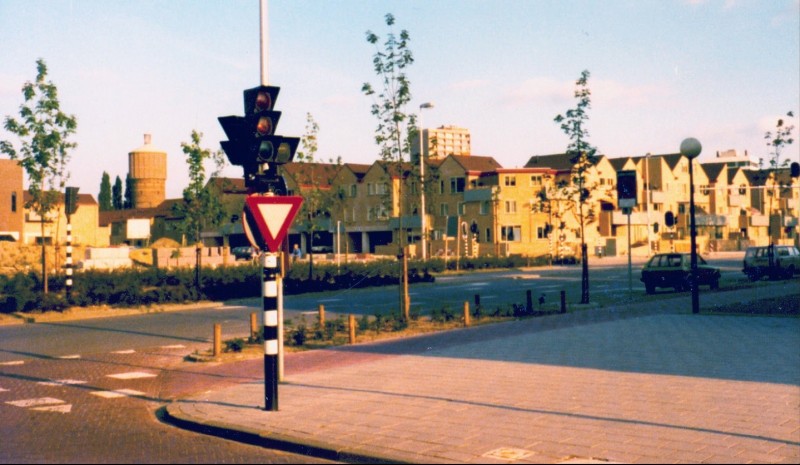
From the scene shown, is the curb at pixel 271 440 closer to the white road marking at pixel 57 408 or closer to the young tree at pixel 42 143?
the white road marking at pixel 57 408

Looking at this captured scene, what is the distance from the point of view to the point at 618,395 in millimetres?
9484

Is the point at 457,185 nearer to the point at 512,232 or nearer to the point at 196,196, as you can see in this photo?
the point at 512,232

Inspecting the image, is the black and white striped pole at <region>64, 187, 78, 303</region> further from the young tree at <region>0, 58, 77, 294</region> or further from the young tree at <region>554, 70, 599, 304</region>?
the young tree at <region>554, 70, 599, 304</region>

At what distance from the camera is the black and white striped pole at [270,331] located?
29.3 feet

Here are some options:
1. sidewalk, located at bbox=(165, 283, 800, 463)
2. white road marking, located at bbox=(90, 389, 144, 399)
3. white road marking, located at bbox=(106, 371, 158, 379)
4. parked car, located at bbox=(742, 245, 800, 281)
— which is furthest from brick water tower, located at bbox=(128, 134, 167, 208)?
white road marking, located at bbox=(90, 389, 144, 399)

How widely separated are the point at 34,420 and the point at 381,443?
4195 millimetres

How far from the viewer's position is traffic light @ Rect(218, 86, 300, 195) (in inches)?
367

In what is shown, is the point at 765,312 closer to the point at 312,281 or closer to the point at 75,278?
the point at 312,281

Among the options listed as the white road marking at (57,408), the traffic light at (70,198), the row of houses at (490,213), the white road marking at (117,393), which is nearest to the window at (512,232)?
the row of houses at (490,213)

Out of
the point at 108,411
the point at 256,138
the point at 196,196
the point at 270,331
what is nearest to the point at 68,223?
the point at 196,196

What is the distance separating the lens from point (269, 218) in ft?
30.4

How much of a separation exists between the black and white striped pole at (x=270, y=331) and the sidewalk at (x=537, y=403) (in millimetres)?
238

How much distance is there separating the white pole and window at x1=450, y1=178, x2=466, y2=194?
71040 millimetres

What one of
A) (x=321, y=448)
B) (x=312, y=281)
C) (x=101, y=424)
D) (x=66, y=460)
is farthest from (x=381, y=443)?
(x=312, y=281)
